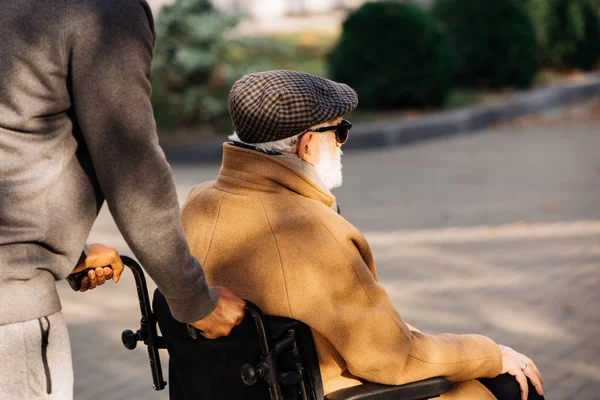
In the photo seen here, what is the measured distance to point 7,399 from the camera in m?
2.05

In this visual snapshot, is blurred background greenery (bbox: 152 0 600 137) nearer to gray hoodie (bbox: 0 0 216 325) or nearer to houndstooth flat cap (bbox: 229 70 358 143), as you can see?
houndstooth flat cap (bbox: 229 70 358 143)

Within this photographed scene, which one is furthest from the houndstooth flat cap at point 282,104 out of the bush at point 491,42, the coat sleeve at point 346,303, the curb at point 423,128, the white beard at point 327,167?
the bush at point 491,42

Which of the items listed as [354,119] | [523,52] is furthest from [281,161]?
[523,52]

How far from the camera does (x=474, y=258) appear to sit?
23.4 ft

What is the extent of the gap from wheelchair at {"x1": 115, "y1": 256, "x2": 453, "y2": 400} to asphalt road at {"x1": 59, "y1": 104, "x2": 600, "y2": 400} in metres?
2.24

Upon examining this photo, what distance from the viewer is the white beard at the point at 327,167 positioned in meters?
2.71

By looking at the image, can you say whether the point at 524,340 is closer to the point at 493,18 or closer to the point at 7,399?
the point at 7,399

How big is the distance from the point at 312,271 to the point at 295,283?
0.05 m

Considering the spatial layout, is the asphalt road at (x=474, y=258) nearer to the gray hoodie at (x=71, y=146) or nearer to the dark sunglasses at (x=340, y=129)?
the dark sunglasses at (x=340, y=129)

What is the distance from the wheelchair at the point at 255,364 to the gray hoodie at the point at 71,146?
0.35 m

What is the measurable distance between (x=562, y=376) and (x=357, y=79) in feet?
36.7

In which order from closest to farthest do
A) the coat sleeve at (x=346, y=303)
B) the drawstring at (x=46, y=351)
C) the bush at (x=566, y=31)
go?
the drawstring at (x=46, y=351) → the coat sleeve at (x=346, y=303) → the bush at (x=566, y=31)

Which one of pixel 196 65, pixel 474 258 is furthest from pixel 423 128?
pixel 474 258

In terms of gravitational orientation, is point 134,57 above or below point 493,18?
above
